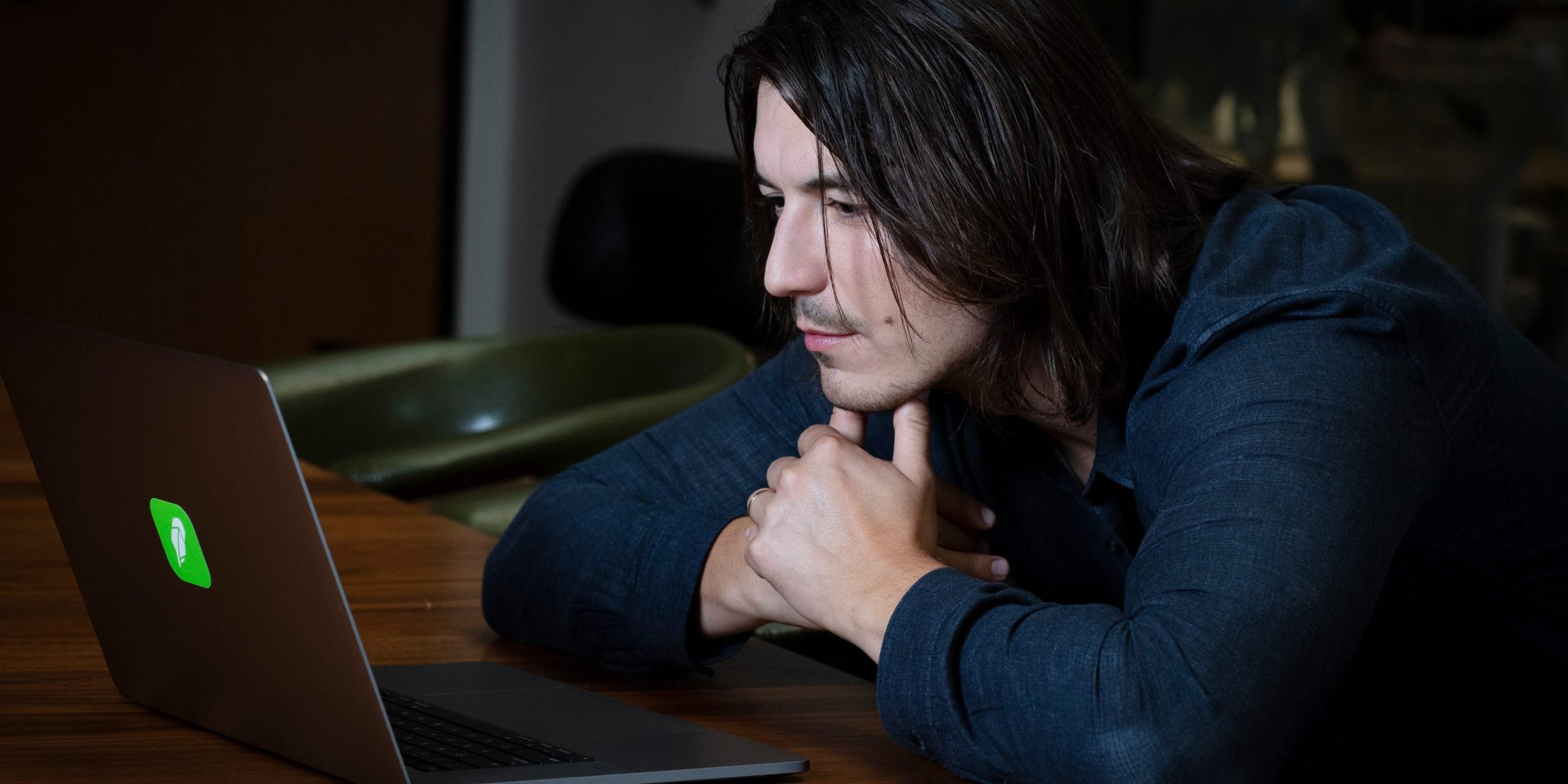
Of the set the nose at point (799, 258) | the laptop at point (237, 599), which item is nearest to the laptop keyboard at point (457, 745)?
the laptop at point (237, 599)

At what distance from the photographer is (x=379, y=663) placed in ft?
2.86

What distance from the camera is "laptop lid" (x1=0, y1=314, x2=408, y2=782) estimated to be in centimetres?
58

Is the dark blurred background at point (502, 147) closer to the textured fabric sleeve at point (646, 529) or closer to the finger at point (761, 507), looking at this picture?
the textured fabric sleeve at point (646, 529)

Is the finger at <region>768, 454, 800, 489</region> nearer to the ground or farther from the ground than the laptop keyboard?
farther from the ground

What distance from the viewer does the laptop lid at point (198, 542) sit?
580 mm

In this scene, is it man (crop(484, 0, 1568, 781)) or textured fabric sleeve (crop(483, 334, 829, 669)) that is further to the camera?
textured fabric sleeve (crop(483, 334, 829, 669))

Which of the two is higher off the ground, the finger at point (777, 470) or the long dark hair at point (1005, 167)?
the long dark hair at point (1005, 167)

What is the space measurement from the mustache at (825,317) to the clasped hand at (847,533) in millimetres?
74

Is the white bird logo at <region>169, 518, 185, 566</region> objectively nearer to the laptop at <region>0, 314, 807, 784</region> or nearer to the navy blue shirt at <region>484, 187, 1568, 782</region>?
the laptop at <region>0, 314, 807, 784</region>

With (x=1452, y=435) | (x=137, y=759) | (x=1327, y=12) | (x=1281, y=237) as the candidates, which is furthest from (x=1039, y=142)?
(x=1327, y=12)

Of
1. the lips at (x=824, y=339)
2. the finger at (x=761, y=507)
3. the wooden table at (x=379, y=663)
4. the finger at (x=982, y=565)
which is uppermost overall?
the lips at (x=824, y=339)

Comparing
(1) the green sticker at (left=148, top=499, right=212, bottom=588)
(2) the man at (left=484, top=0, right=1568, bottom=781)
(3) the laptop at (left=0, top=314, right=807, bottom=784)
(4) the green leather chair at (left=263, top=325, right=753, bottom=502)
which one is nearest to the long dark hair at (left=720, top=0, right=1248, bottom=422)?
(2) the man at (left=484, top=0, right=1568, bottom=781)

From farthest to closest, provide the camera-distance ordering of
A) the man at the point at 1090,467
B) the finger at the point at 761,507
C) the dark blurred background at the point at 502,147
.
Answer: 1. the dark blurred background at the point at 502,147
2. the finger at the point at 761,507
3. the man at the point at 1090,467

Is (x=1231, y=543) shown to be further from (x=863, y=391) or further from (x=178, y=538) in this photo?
(x=178, y=538)
